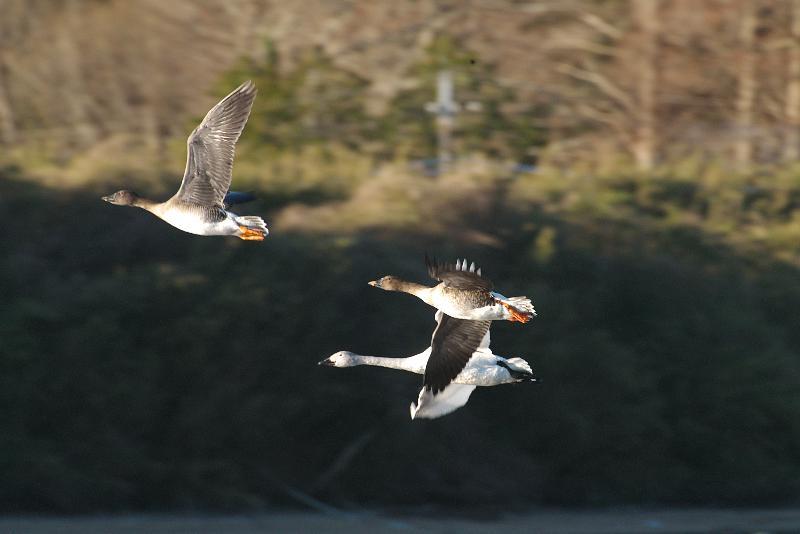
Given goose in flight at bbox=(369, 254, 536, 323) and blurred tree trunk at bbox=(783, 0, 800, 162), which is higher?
blurred tree trunk at bbox=(783, 0, 800, 162)

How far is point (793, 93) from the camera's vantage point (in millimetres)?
21828

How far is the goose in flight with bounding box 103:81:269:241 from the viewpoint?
6426 mm

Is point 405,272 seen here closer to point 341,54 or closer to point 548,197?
point 548,197

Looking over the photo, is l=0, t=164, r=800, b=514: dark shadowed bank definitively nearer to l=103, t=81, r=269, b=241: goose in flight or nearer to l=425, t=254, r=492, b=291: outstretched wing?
l=103, t=81, r=269, b=241: goose in flight

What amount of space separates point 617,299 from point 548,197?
1.87 metres

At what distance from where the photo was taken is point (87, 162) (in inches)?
613

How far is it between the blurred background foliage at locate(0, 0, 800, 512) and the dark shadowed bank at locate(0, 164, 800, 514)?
0.11 feet

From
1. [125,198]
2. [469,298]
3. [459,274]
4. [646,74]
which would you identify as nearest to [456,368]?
[469,298]

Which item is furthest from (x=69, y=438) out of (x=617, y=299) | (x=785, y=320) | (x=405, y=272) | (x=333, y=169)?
(x=785, y=320)

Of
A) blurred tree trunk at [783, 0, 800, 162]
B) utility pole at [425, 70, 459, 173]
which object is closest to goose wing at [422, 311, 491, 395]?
utility pole at [425, 70, 459, 173]

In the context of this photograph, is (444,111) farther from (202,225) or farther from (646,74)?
(202,225)

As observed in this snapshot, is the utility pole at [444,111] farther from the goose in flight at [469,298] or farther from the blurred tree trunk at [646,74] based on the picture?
the goose in flight at [469,298]

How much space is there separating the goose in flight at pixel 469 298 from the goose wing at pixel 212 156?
122 centimetres

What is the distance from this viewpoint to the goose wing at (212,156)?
6.55 meters
